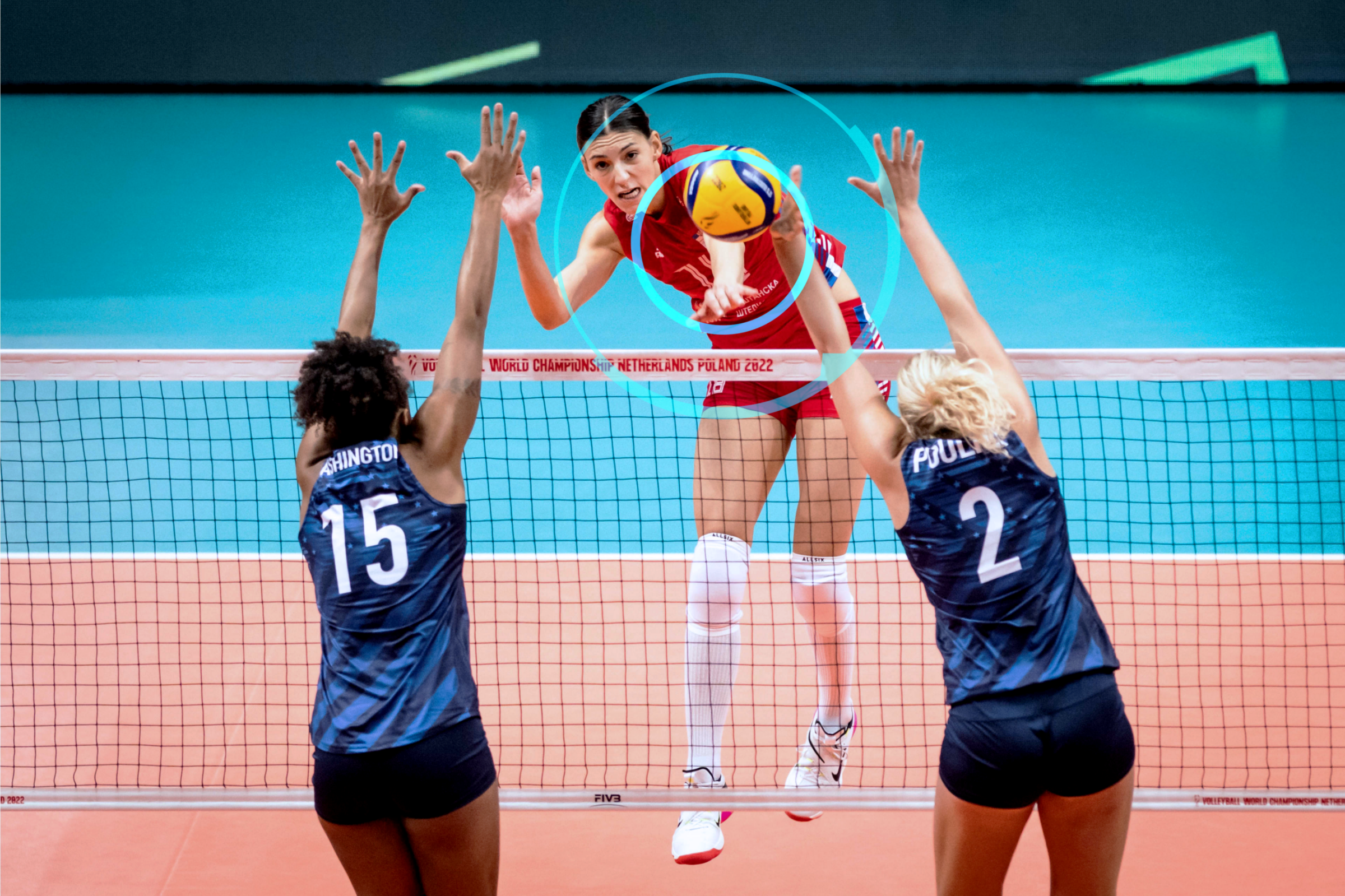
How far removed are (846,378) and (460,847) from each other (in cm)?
176

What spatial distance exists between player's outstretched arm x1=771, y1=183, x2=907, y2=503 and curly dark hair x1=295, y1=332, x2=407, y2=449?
3.97ft

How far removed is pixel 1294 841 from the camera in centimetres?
494

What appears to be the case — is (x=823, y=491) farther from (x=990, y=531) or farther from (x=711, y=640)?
(x=990, y=531)

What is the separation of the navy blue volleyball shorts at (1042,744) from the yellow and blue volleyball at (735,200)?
145cm

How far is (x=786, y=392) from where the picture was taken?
174 inches

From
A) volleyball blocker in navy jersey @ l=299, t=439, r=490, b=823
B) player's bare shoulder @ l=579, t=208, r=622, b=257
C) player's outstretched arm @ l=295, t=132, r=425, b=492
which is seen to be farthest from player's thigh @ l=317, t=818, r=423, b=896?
player's bare shoulder @ l=579, t=208, r=622, b=257

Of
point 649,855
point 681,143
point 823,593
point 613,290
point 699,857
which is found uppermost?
point 681,143

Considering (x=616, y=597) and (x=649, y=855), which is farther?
(x=616, y=597)

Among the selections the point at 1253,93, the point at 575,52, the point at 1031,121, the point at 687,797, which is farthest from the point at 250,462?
the point at 1253,93

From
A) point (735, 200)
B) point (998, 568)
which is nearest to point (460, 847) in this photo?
point (998, 568)

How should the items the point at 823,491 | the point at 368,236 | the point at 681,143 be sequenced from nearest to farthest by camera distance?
the point at 368,236, the point at 823,491, the point at 681,143

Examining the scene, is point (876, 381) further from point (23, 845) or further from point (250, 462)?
point (250, 462)
